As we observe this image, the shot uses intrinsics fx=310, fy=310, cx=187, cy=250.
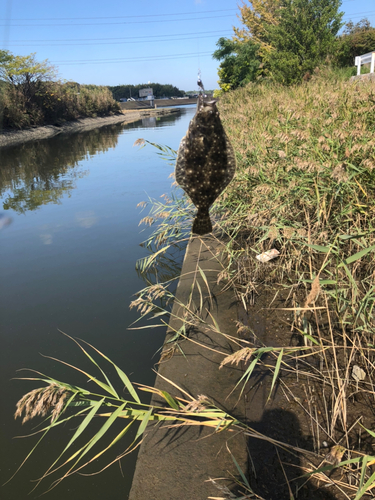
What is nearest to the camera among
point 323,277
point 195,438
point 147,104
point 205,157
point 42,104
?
point 205,157

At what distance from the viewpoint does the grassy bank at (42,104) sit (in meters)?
25.1

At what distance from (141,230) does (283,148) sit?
3.57m

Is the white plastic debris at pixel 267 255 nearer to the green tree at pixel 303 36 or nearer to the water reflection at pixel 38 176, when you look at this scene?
the water reflection at pixel 38 176

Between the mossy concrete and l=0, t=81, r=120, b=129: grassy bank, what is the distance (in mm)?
27694

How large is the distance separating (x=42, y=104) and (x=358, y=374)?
35490 mm

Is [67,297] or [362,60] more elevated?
[362,60]

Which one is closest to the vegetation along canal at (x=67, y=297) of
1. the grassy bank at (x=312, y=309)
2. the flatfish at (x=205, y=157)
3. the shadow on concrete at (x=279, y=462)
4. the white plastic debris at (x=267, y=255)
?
the grassy bank at (x=312, y=309)

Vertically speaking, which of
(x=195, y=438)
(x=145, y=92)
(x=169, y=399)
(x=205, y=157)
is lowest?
(x=195, y=438)

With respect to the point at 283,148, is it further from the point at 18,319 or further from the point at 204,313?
the point at 18,319

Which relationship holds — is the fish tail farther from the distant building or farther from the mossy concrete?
the distant building

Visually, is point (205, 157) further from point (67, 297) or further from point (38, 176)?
Answer: point (38, 176)

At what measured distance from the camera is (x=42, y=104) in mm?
30281

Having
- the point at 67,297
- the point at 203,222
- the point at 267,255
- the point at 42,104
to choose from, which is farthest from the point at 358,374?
the point at 42,104

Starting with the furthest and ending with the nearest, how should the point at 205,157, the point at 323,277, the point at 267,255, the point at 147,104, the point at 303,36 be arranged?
1. the point at 147,104
2. the point at 303,36
3. the point at 267,255
4. the point at 323,277
5. the point at 205,157
